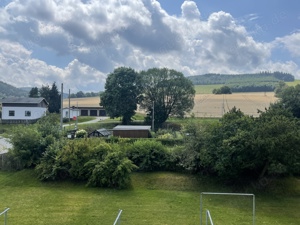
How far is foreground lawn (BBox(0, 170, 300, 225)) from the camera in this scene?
1371 centimetres

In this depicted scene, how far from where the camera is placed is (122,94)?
48875mm

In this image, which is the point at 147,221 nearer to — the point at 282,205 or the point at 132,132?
the point at 282,205

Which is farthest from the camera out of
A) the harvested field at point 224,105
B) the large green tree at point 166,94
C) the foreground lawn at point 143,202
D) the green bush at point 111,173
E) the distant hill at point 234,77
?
the distant hill at point 234,77

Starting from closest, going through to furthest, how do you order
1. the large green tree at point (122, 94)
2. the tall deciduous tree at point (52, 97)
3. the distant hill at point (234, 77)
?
the large green tree at point (122, 94) → the tall deciduous tree at point (52, 97) → the distant hill at point (234, 77)

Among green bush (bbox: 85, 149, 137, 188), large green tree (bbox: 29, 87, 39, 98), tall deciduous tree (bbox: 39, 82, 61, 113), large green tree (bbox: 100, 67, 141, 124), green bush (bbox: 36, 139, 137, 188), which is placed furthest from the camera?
large green tree (bbox: 29, 87, 39, 98)

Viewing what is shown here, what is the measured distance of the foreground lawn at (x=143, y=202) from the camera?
1371 cm

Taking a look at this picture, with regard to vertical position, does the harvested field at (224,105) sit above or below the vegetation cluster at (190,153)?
above

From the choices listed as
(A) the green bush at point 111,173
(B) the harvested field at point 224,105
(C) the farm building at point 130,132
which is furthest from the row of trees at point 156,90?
(A) the green bush at point 111,173

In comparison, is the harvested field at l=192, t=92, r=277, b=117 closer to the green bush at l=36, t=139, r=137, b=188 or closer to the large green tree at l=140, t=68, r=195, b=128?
the large green tree at l=140, t=68, r=195, b=128

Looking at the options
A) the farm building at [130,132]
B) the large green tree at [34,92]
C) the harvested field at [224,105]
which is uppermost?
the large green tree at [34,92]

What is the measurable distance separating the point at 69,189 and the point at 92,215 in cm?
468

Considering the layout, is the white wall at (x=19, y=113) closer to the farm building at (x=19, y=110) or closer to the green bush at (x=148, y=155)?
the farm building at (x=19, y=110)

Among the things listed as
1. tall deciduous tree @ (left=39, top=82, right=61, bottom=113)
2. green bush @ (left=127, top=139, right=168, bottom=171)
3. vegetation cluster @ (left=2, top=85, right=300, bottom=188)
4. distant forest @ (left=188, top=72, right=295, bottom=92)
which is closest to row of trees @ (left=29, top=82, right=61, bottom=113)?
tall deciduous tree @ (left=39, top=82, right=61, bottom=113)

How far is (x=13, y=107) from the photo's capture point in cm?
5091
